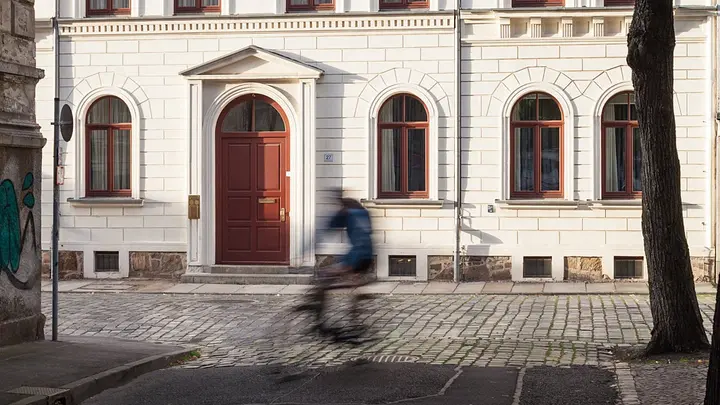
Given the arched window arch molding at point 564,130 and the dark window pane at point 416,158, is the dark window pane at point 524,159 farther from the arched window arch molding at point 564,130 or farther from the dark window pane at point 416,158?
the dark window pane at point 416,158

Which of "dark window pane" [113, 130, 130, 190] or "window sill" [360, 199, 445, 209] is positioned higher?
"dark window pane" [113, 130, 130, 190]

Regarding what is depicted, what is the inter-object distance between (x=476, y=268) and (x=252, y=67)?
19.6 ft

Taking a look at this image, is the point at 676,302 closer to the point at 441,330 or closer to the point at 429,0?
the point at 441,330

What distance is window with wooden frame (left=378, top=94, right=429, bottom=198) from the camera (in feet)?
72.4

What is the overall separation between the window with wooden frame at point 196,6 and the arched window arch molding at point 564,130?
6218mm

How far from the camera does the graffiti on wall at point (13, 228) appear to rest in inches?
516

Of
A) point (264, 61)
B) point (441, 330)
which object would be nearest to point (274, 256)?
point (264, 61)

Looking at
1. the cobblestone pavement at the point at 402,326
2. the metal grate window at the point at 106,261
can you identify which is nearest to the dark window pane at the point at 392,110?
the cobblestone pavement at the point at 402,326

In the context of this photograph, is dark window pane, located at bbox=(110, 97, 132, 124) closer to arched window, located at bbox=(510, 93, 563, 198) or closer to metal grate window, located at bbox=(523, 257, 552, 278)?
arched window, located at bbox=(510, 93, 563, 198)

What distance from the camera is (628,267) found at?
21.5 m

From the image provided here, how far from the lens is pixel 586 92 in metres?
21.6

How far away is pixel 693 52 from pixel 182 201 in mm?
10377

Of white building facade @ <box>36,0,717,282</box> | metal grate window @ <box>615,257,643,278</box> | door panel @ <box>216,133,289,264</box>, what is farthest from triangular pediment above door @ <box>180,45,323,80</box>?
metal grate window @ <box>615,257,643,278</box>

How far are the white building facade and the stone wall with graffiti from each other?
850 centimetres
